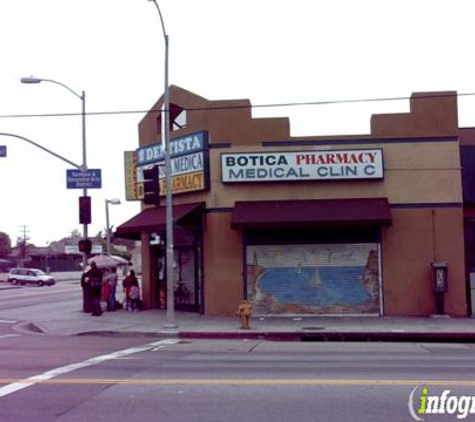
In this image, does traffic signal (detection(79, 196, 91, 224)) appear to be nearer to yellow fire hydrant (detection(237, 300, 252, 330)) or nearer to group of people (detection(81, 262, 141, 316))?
group of people (detection(81, 262, 141, 316))

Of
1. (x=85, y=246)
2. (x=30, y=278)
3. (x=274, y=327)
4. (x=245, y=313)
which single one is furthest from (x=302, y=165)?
(x=30, y=278)

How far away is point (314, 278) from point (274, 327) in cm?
335

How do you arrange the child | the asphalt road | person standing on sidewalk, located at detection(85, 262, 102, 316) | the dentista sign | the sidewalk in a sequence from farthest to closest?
the child < person standing on sidewalk, located at detection(85, 262, 102, 316) < the dentista sign < the sidewalk < the asphalt road

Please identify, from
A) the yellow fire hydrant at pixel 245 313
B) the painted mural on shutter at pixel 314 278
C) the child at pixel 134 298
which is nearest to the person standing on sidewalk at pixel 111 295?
the child at pixel 134 298

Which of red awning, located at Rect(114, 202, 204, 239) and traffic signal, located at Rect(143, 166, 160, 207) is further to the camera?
red awning, located at Rect(114, 202, 204, 239)

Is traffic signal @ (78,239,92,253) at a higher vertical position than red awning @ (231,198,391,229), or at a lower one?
lower

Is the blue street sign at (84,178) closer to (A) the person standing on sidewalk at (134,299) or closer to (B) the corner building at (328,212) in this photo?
(B) the corner building at (328,212)

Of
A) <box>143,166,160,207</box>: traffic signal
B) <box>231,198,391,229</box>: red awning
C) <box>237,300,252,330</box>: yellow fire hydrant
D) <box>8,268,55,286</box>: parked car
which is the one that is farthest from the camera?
<box>8,268,55,286</box>: parked car

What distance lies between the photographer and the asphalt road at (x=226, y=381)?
7680mm

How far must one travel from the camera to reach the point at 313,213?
68.7ft

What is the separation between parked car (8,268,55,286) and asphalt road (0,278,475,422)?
48.3m

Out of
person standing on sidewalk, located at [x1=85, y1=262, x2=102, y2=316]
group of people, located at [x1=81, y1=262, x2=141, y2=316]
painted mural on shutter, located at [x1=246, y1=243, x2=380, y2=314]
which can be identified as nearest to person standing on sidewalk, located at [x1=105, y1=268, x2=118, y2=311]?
group of people, located at [x1=81, y1=262, x2=141, y2=316]

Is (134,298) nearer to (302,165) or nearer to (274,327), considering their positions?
(274,327)

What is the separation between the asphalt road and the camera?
25.2 ft
